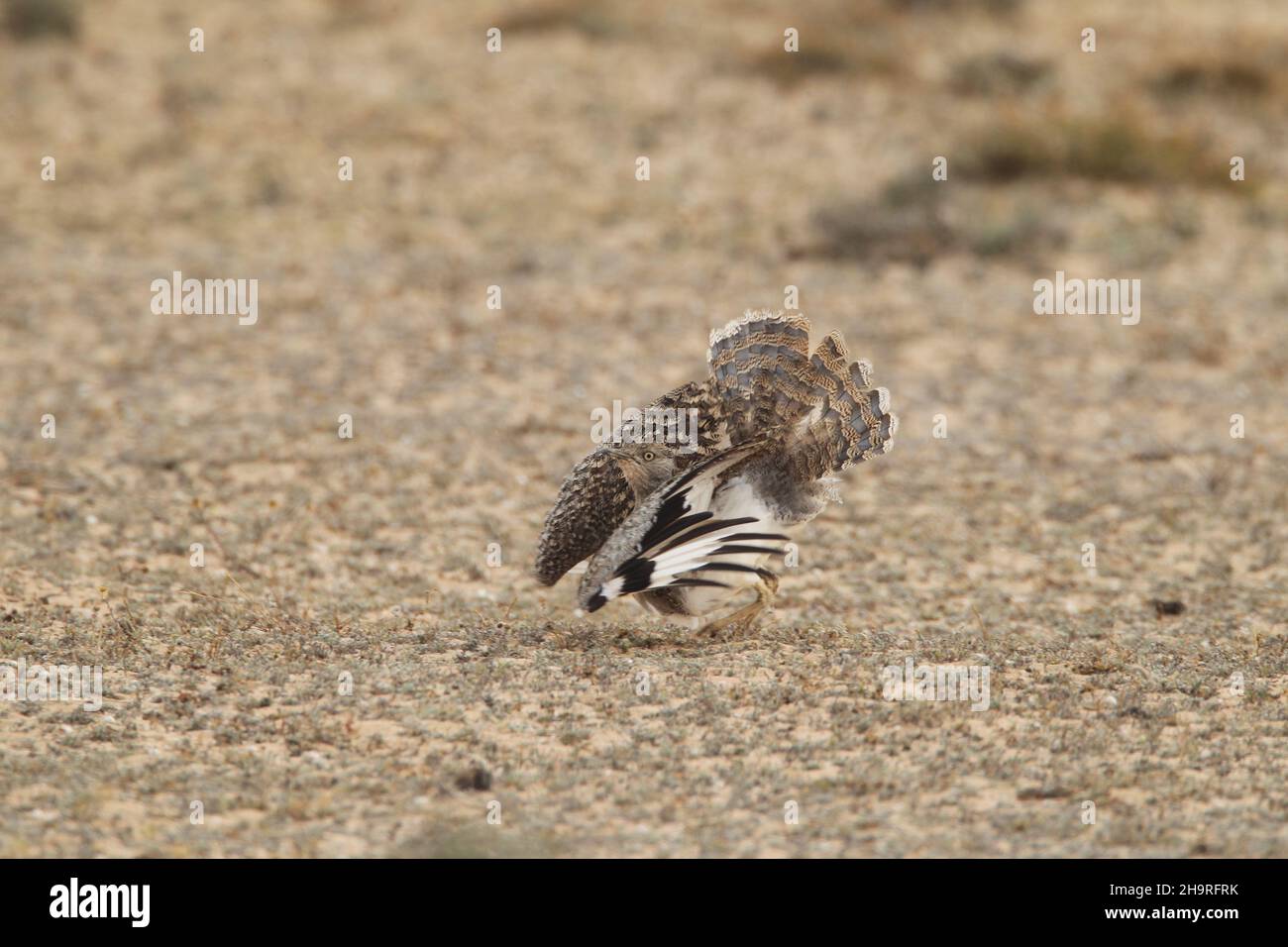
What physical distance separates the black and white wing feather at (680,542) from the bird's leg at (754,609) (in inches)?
8.8

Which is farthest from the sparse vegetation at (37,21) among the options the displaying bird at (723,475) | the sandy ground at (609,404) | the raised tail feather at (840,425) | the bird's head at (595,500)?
the raised tail feather at (840,425)

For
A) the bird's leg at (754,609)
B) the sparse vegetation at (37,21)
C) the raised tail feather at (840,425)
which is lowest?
the bird's leg at (754,609)

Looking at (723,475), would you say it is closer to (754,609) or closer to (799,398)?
(799,398)

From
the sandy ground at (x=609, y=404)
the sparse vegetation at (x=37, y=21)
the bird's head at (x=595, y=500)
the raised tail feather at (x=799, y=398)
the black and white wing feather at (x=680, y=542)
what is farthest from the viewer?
the sparse vegetation at (x=37, y=21)

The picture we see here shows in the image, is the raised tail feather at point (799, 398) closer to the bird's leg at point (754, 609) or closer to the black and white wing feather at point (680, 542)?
the black and white wing feather at point (680, 542)

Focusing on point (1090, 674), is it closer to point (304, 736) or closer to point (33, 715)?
point (304, 736)

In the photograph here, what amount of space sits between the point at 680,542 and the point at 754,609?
76 cm

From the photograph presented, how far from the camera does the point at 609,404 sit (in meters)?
10.4

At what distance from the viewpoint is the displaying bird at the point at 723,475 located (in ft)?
19.6

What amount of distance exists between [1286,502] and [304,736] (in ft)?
19.7

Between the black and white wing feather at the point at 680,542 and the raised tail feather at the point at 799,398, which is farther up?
the raised tail feather at the point at 799,398

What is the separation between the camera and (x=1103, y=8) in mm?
20609

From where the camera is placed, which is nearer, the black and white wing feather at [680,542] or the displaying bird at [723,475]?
the black and white wing feather at [680,542]

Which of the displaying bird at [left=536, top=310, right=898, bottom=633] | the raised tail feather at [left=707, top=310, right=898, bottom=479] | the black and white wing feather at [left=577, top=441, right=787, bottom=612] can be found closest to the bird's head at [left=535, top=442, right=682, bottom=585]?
the displaying bird at [left=536, top=310, right=898, bottom=633]
